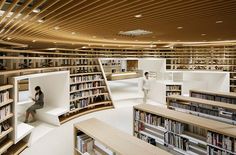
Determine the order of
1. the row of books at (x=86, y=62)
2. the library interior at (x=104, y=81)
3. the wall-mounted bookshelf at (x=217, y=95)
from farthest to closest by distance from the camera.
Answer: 1. the row of books at (x=86, y=62)
2. the wall-mounted bookshelf at (x=217, y=95)
3. the library interior at (x=104, y=81)

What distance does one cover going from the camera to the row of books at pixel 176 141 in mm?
3959

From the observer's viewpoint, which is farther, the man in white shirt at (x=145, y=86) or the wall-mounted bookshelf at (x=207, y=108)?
the man in white shirt at (x=145, y=86)

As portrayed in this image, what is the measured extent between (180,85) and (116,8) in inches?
302

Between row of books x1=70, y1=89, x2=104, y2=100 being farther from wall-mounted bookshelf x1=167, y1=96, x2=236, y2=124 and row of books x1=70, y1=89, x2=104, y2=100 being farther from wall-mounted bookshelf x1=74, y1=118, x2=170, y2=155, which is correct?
wall-mounted bookshelf x1=74, y1=118, x2=170, y2=155

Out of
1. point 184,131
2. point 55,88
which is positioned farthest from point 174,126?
point 55,88

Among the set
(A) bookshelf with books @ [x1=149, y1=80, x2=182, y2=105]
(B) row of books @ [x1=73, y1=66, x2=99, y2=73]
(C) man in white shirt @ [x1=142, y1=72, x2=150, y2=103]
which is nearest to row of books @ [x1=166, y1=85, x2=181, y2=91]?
(A) bookshelf with books @ [x1=149, y1=80, x2=182, y2=105]

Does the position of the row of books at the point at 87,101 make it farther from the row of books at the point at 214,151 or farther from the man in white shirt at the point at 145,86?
the row of books at the point at 214,151

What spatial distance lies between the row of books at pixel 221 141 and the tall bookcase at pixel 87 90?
500 centimetres

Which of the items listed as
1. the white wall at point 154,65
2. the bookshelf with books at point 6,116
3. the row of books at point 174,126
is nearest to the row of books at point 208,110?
the row of books at point 174,126

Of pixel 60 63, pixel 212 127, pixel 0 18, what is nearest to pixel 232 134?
pixel 212 127

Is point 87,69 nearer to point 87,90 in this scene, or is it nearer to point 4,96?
point 87,90

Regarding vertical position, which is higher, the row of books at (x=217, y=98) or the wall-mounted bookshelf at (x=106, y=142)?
the row of books at (x=217, y=98)

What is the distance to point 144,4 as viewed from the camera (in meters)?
2.76

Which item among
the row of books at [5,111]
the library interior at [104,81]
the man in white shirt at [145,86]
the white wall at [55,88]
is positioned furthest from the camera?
the man in white shirt at [145,86]
